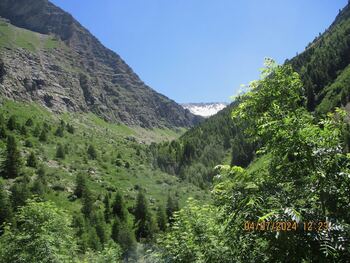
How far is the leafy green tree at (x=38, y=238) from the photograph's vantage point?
1970 centimetres

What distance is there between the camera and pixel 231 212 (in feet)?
25.2

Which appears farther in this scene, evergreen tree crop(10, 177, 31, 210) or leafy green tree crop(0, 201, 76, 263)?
evergreen tree crop(10, 177, 31, 210)

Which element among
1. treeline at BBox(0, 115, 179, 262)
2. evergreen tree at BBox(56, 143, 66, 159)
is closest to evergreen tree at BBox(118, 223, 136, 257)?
treeline at BBox(0, 115, 179, 262)

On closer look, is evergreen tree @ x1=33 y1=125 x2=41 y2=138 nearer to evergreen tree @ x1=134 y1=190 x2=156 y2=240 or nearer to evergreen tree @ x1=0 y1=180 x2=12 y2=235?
evergreen tree @ x1=134 y1=190 x2=156 y2=240

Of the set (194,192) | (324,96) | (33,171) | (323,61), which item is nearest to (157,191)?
(194,192)

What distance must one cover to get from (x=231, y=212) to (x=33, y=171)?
99.1m

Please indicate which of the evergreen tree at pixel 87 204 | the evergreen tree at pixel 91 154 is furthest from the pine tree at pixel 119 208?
the evergreen tree at pixel 91 154

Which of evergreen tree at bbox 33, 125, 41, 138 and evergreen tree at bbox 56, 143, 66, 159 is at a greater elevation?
evergreen tree at bbox 33, 125, 41, 138

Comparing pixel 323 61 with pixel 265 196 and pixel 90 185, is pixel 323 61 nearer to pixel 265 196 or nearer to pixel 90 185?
pixel 90 185

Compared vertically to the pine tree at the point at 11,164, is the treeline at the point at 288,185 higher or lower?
higher

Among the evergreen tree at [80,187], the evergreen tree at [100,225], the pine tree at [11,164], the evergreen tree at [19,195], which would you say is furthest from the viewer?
the evergreen tree at [80,187]

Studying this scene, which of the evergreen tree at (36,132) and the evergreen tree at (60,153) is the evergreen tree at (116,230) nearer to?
the evergreen tree at (60,153)

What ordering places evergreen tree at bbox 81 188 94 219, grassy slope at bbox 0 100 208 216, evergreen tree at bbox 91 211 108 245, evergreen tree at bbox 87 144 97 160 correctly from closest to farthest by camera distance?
evergreen tree at bbox 91 211 108 245
evergreen tree at bbox 81 188 94 219
grassy slope at bbox 0 100 208 216
evergreen tree at bbox 87 144 97 160

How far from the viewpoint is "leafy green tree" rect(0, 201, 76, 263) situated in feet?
64.6
